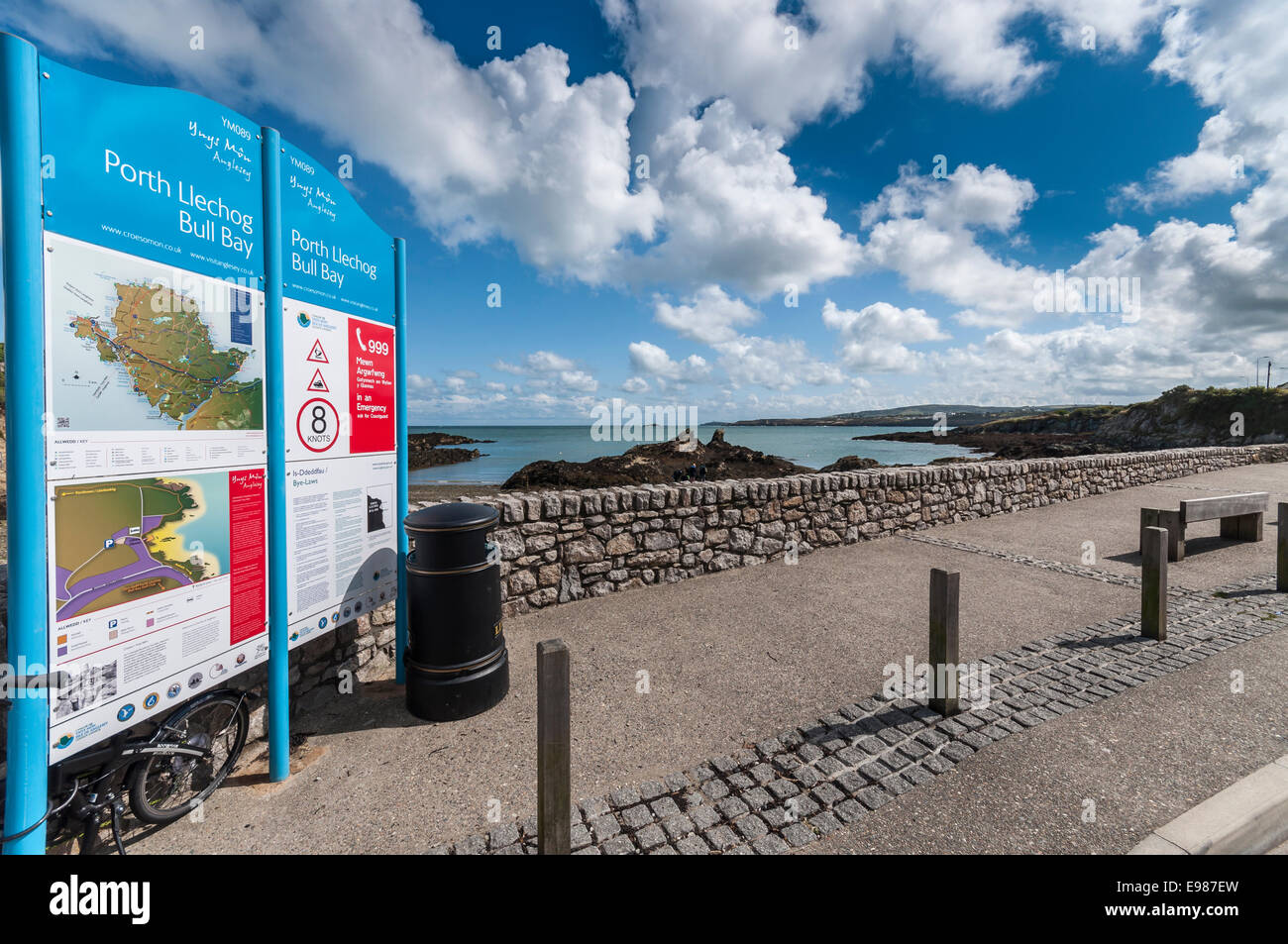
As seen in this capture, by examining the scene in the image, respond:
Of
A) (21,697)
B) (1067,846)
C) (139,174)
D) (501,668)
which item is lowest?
(1067,846)

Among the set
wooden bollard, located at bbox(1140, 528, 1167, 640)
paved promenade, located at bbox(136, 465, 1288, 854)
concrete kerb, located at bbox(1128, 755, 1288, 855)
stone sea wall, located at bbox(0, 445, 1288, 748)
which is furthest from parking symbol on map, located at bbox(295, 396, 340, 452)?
wooden bollard, located at bbox(1140, 528, 1167, 640)

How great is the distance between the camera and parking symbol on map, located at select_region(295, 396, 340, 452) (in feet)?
10.5

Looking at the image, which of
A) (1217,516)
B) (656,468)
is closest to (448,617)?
(1217,516)

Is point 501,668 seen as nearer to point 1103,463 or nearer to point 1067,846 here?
point 1067,846

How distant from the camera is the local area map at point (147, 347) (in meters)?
2.05

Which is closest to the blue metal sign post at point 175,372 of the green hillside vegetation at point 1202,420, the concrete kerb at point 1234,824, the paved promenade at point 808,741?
the paved promenade at point 808,741

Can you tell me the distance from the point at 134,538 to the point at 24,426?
0.59m

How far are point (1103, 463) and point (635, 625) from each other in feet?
41.0

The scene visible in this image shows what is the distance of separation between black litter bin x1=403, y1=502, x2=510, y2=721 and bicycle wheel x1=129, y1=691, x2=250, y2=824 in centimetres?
99

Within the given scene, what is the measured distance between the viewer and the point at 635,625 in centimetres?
511

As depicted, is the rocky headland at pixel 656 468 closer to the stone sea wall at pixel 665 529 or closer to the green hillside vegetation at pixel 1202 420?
Result: the stone sea wall at pixel 665 529

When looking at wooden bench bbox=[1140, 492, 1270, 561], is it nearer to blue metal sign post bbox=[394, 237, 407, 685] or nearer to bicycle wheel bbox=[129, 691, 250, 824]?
blue metal sign post bbox=[394, 237, 407, 685]

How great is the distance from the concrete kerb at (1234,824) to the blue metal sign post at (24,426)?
4.55 metres

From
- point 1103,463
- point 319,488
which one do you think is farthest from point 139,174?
point 1103,463
